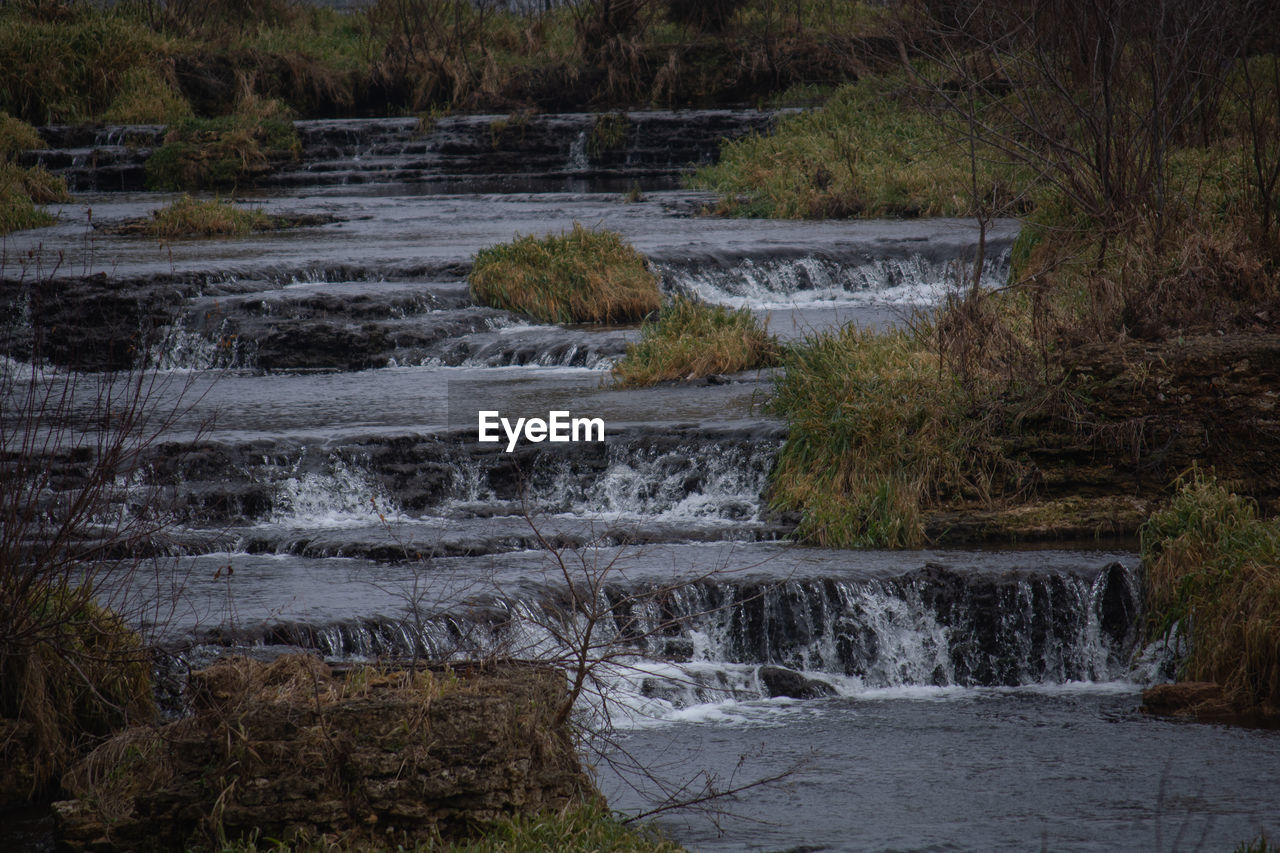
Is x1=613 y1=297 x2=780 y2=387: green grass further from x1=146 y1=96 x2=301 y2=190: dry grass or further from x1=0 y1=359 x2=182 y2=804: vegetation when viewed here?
x1=146 y1=96 x2=301 y2=190: dry grass

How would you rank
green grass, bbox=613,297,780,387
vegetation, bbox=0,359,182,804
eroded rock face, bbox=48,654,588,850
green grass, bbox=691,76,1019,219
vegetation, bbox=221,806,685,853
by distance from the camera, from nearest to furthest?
vegetation, bbox=221,806,685,853 < eroded rock face, bbox=48,654,588,850 < vegetation, bbox=0,359,182,804 < green grass, bbox=613,297,780,387 < green grass, bbox=691,76,1019,219

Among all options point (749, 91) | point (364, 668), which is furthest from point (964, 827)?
point (749, 91)

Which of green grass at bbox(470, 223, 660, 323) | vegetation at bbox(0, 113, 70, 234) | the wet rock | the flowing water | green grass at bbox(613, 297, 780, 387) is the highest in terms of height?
vegetation at bbox(0, 113, 70, 234)

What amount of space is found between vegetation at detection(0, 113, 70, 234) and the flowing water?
1294 millimetres

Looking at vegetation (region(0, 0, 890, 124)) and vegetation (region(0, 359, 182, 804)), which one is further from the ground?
vegetation (region(0, 0, 890, 124))

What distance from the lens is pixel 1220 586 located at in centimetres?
782

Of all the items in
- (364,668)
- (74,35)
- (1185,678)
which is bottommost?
(1185,678)

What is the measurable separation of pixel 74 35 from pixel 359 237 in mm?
13924

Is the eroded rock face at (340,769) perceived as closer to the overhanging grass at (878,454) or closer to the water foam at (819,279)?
the overhanging grass at (878,454)

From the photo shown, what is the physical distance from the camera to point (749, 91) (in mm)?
32844

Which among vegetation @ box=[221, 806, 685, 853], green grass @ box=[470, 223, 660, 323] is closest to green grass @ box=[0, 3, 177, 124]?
green grass @ box=[470, 223, 660, 323]

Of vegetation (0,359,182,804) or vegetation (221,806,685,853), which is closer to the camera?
vegetation (221,806,685,853)

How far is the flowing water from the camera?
20.6ft

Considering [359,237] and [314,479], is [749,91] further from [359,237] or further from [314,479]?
[314,479]
